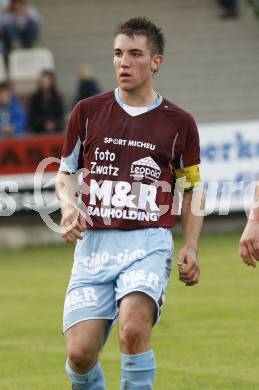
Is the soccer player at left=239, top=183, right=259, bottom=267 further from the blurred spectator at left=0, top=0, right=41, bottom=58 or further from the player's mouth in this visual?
the blurred spectator at left=0, top=0, right=41, bottom=58

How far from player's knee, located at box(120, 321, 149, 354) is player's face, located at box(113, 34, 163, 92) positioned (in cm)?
153

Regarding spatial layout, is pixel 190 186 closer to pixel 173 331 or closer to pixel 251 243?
pixel 251 243

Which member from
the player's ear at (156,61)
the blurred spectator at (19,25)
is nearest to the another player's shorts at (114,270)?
the player's ear at (156,61)

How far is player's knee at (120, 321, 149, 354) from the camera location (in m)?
6.92

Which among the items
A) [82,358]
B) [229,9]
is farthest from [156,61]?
[229,9]

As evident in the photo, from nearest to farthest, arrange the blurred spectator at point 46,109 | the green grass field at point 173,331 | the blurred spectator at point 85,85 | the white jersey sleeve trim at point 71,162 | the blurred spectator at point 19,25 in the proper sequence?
the white jersey sleeve trim at point 71,162
the green grass field at point 173,331
the blurred spectator at point 46,109
the blurred spectator at point 85,85
the blurred spectator at point 19,25

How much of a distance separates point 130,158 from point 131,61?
594 millimetres

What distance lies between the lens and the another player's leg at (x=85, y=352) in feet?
23.3

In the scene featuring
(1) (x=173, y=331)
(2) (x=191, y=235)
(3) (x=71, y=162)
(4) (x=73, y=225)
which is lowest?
(1) (x=173, y=331)

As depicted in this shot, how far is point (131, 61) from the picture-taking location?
24.5ft

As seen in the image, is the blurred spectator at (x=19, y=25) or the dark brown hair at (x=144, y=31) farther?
the blurred spectator at (x=19, y=25)

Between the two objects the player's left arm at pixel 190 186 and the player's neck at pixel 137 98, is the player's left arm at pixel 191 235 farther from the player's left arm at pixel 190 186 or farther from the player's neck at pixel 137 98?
the player's neck at pixel 137 98

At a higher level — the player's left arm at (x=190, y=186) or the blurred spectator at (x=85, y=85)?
the player's left arm at (x=190, y=186)

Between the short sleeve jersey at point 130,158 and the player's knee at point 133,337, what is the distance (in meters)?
0.74
